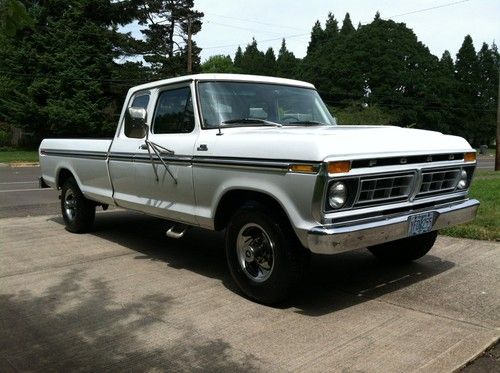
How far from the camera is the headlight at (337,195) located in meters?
3.97

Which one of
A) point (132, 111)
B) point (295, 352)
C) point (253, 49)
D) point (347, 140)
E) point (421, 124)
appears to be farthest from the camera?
point (253, 49)

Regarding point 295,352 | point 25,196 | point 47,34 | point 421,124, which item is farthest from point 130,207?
point 421,124

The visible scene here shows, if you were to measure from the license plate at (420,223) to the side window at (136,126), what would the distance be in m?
3.01

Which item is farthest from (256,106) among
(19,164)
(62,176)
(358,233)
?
(19,164)

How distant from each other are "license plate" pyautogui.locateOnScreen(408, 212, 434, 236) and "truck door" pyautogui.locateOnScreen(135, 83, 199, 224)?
6.68ft

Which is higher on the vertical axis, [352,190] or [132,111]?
[132,111]

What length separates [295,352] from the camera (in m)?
3.61

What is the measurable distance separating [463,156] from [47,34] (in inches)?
1375

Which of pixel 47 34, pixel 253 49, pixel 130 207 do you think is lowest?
pixel 130 207

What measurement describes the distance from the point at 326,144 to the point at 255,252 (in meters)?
1.23

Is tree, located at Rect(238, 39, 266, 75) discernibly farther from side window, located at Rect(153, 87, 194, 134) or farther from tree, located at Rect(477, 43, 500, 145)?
side window, located at Rect(153, 87, 194, 134)

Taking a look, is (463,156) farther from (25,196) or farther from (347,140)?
(25,196)

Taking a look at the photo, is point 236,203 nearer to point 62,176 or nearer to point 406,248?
point 406,248

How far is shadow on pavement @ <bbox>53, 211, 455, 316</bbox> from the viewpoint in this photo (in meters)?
4.74
